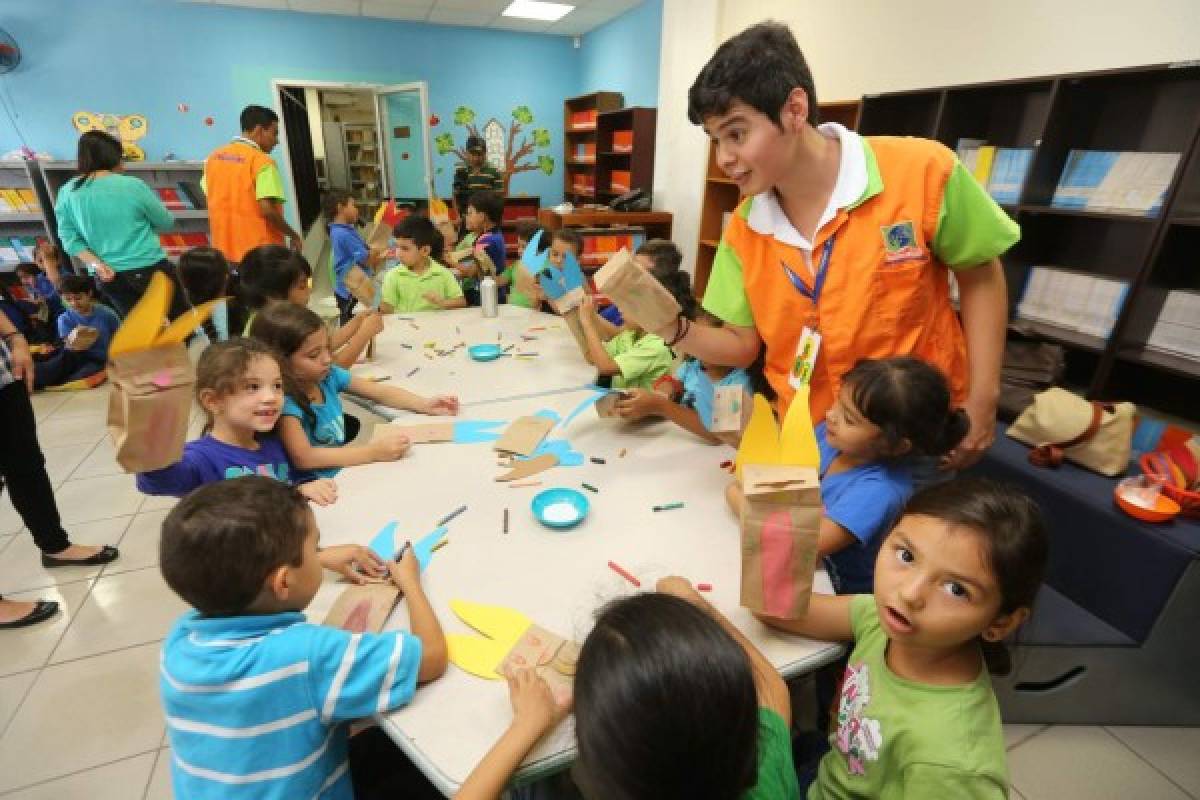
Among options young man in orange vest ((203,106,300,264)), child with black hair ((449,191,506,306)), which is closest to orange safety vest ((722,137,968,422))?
child with black hair ((449,191,506,306))

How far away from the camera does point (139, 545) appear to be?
2461mm

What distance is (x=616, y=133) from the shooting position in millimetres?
5934

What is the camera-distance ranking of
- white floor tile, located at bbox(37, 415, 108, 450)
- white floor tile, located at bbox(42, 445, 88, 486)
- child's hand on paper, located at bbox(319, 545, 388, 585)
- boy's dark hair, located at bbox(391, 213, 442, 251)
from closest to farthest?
child's hand on paper, located at bbox(319, 545, 388, 585) → white floor tile, located at bbox(42, 445, 88, 486) → boy's dark hair, located at bbox(391, 213, 442, 251) → white floor tile, located at bbox(37, 415, 108, 450)

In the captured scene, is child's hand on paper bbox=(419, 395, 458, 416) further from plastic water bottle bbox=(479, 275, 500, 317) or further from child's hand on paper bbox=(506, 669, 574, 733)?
plastic water bottle bbox=(479, 275, 500, 317)

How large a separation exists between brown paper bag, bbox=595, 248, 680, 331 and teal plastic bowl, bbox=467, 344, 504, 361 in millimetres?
1192

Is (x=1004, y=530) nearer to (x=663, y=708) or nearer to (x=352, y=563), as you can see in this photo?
(x=663, y=708)

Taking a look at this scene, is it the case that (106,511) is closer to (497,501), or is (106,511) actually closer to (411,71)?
(497,501)

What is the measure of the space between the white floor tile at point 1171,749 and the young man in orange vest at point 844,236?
1153 mm

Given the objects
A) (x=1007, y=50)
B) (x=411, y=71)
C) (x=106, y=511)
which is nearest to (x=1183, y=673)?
(x=1007, y=50)

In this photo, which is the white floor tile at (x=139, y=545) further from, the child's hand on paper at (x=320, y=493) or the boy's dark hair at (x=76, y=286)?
the boy's dark hair at (x=76, y=286)

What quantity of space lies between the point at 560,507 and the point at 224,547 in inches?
25.8

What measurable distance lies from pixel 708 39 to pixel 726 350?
4235 mm

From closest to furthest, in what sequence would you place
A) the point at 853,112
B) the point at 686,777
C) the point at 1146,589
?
the point at 686,777 < the point at 1146,589 < the point at 853,112

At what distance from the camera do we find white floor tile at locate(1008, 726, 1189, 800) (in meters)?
1.54
